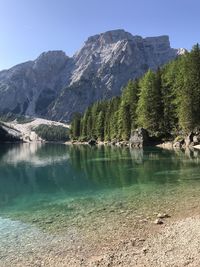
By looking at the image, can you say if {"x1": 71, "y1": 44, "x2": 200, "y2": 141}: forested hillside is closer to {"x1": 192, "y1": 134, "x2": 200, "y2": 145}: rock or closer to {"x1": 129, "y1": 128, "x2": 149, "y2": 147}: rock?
{"x1": 192, "y1": 134, "x2": 200, "y2": 145}: rock

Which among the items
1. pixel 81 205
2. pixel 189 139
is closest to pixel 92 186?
pixel 81 205

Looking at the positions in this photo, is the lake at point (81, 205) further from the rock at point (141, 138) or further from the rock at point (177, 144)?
the rock at point (141, 138)

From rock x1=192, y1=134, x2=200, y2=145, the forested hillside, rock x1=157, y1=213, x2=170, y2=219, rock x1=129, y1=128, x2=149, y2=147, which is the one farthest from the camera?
rock x1=129, y1=128, x2=149, y2=147

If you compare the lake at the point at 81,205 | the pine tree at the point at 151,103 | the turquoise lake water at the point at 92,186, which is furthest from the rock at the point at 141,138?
the lake at the point at 81,205

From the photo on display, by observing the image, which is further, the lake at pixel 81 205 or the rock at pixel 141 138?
the rock at pixel 141 138

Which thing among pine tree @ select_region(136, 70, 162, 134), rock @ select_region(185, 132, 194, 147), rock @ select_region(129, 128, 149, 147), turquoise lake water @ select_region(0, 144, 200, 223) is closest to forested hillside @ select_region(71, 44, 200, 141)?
pine tree @ select_region(136, 70, 162, 134)

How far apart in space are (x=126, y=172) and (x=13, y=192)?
50.6 ft

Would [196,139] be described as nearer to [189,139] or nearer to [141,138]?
[189,139]

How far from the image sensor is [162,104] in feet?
309

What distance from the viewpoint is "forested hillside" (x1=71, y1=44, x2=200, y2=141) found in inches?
2987

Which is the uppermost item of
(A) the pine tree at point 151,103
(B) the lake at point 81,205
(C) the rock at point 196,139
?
(A) the pine tree at point 151,103

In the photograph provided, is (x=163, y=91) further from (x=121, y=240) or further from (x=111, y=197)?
(x=121, y=240)

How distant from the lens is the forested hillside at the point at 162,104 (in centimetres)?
7588

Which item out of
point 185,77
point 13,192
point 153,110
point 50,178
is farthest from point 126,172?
point 153,110
